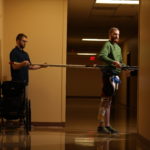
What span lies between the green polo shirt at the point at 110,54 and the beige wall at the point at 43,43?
4.53 feet

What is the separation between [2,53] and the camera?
6824 mm

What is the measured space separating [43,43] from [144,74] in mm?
2372

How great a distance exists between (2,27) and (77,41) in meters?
10.9

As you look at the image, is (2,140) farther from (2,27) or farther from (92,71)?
(92,71)

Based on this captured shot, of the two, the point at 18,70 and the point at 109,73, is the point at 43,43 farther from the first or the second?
the point at 109,73

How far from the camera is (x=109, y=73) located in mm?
5621

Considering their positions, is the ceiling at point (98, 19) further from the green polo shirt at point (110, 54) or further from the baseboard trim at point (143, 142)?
the baseboard trim at point (143, 142)

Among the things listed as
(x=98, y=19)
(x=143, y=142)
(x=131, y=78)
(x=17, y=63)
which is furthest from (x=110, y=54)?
(x=131, y=78)

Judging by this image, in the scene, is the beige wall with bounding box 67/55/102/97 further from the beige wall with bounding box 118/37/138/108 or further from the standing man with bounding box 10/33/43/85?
the standing man with bounding box 10/33/43/85

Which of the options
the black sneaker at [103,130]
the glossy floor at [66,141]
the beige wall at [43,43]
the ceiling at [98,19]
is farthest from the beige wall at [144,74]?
the ceiling at [98,19]

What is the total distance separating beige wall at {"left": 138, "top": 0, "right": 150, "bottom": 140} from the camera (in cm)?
492

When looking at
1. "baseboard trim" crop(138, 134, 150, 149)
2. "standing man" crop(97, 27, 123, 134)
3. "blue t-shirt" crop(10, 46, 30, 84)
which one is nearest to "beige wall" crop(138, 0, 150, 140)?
"baseboard trim" crop(138, 134, 150, 149)

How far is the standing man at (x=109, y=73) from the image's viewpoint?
18.3ft

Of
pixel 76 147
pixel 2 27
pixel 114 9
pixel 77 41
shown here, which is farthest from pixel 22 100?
pixel 77 41
